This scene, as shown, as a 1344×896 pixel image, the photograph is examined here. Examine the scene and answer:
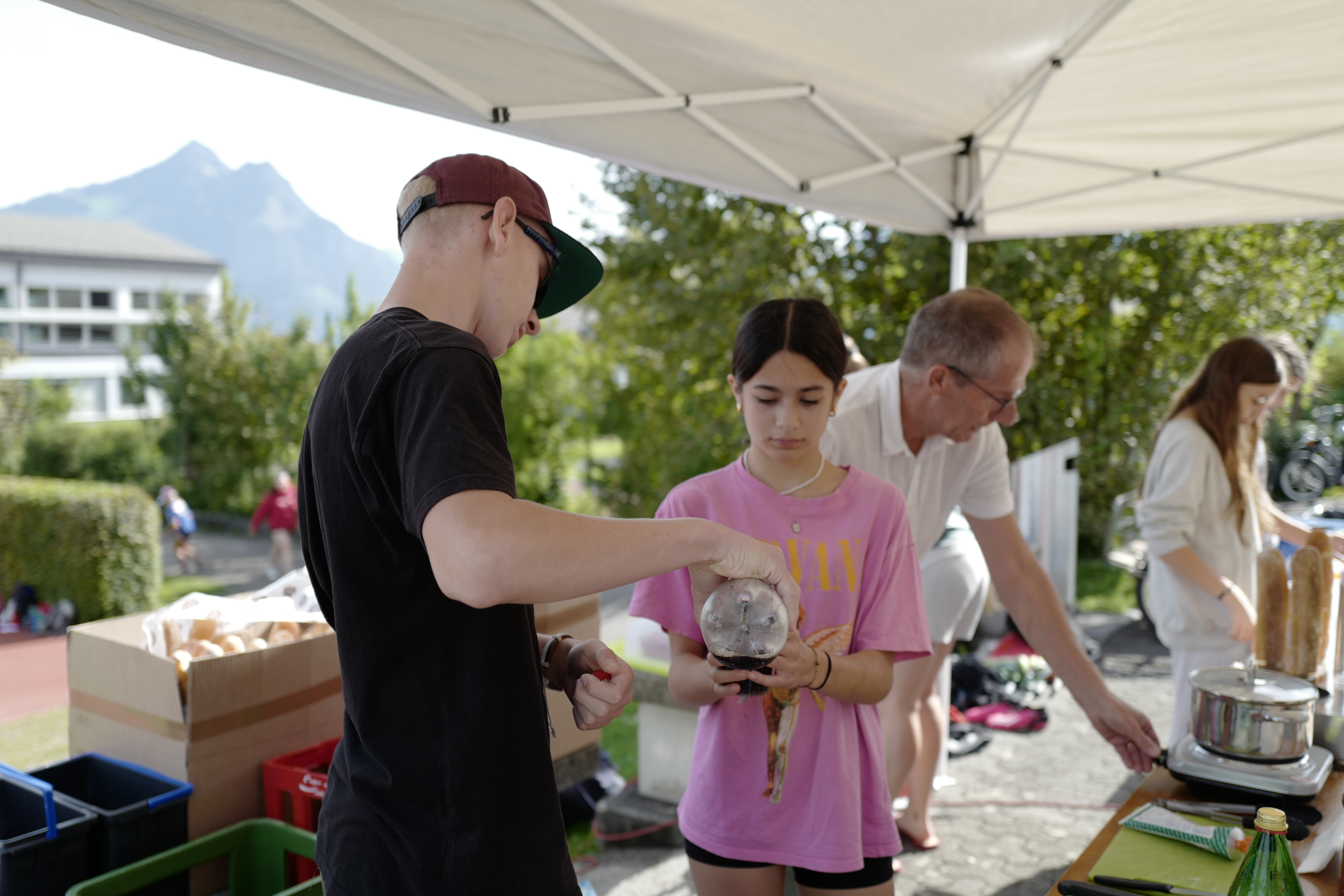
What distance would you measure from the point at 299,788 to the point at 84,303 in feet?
154

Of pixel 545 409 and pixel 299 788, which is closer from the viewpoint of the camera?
pixel 299 788

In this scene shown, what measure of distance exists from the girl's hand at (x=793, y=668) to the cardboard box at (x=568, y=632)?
5.64 ft

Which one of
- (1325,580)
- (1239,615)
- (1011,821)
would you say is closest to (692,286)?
(1011,821)

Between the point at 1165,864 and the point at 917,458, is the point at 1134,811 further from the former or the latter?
the point at 917,458

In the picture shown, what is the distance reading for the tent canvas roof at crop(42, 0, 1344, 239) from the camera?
89.0 inches

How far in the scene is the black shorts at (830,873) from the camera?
1.70 m

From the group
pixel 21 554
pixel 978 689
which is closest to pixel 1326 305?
pixel 978 689

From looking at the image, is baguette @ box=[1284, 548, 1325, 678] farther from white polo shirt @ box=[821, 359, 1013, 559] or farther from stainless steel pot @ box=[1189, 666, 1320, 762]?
white polo shirt @ box=[821, 359, 1013, 559]

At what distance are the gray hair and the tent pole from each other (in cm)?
179

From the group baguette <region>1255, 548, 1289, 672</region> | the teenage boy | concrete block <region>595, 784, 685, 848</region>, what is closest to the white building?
concrete block <region>595, 784, 685, 848</region>

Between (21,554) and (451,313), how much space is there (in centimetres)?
1251

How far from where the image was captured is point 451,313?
111cm

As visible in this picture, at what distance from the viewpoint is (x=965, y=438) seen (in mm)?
2490

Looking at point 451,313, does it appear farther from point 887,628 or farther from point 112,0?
point 112,0
